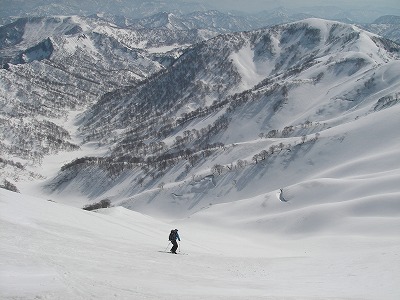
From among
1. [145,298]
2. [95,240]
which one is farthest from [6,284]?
[95,240]

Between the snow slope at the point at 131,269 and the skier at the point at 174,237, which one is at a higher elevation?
the skier at the point at 174,237

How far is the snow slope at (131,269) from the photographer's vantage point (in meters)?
17.3

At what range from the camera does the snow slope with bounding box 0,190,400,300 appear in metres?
17.3

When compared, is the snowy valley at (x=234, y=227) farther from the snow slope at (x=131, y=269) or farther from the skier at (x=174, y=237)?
the skier at (x=174, y=237)

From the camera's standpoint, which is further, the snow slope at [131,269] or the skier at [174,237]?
the skier at [174,237]

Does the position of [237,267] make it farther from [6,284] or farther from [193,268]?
[6,284]

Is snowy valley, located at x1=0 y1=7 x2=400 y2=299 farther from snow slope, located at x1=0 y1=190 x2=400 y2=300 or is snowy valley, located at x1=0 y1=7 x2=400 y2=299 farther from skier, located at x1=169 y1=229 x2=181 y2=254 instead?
skier, located at x1=169 y1=229 x2=181 y2=254

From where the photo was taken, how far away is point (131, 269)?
22594mm

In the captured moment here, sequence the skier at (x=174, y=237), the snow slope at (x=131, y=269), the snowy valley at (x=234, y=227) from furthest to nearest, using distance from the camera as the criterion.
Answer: the skier at (x=174, y=237)
the snowy valley at (x=234, y=227)
the snow slope at (x=131, y=269)

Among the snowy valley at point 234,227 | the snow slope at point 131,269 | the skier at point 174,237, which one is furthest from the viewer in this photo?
the skier at point 174,237

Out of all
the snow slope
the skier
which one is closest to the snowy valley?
the snow slope

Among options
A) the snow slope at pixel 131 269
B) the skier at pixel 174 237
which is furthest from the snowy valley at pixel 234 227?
the skier at pixel 174 237

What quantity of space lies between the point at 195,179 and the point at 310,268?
111704 millimetres

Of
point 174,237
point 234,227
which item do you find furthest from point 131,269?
point 234,227
